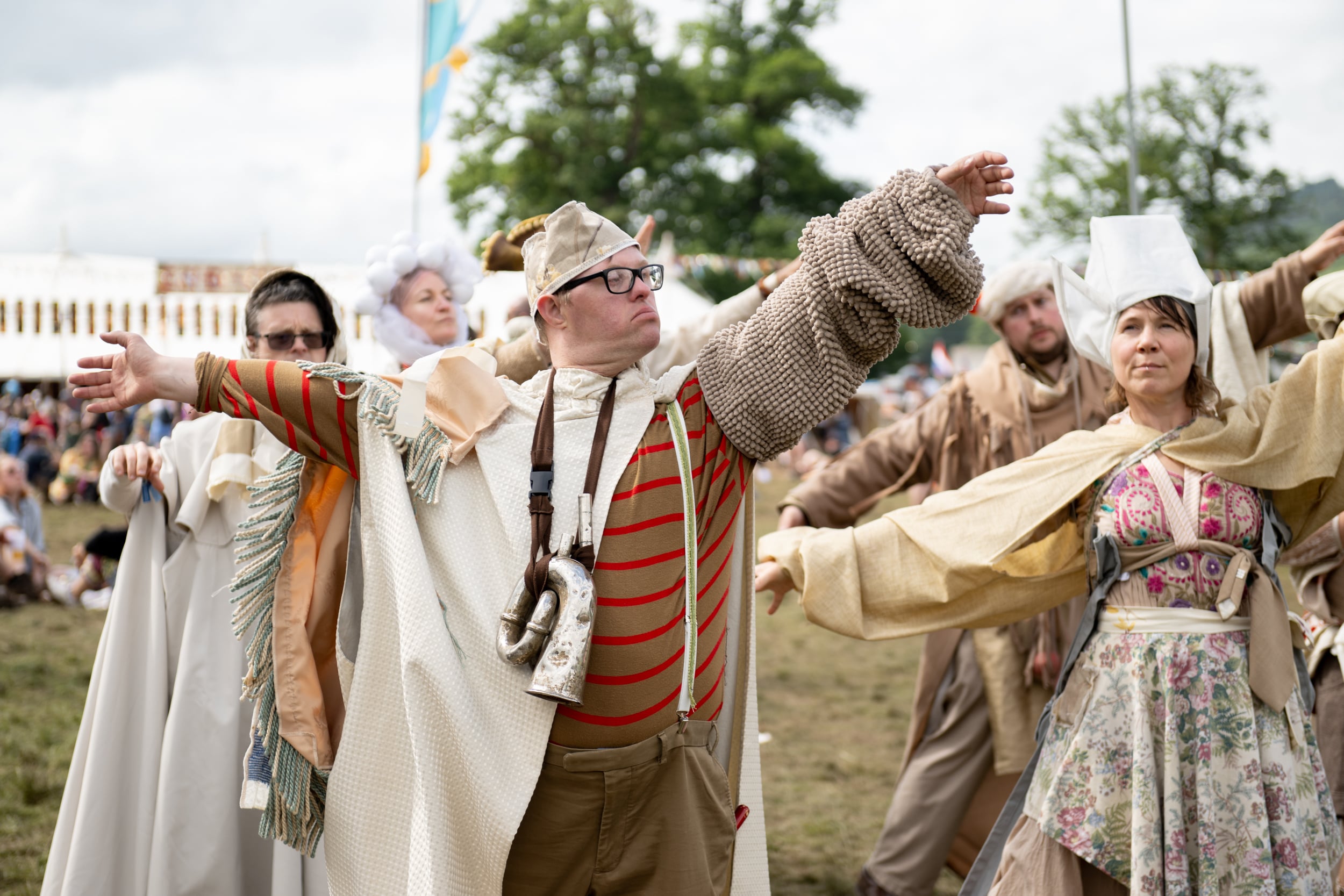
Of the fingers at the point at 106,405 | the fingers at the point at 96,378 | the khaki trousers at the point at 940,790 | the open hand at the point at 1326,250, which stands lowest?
the khaki trousers at the point at 940,790

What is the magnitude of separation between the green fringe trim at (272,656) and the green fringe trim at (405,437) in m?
0.31

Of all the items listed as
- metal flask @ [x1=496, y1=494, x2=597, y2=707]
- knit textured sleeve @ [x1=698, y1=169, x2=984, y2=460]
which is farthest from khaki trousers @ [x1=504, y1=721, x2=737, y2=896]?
knit textured sleeve @ [x1=698, y1=169, x2=984, y2=460]

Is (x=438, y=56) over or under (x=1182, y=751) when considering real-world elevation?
over

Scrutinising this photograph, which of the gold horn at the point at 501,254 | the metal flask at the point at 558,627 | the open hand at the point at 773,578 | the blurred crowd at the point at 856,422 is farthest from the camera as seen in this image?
the blurred crowd at the point at 856,422

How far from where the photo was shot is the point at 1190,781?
8.45 ft

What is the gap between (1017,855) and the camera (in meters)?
2.71

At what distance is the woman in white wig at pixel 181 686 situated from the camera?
3057mm

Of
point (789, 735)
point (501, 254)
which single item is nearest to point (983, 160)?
point (501, 254)

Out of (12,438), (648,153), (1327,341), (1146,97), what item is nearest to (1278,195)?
(1146,97)

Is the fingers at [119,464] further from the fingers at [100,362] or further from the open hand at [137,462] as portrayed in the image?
the fingers at [100,362]

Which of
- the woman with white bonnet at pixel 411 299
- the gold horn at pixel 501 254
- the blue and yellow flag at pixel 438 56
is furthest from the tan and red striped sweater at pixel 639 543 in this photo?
the blue and yellow flag at pixel 438 56

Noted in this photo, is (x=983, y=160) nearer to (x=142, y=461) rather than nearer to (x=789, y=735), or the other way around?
(x=142, y=461)

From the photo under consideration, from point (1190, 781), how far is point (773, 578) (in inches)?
39.8

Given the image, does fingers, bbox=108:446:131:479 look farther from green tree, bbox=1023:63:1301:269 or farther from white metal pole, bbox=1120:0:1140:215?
green tree, bbox=1023:63:1301:269
